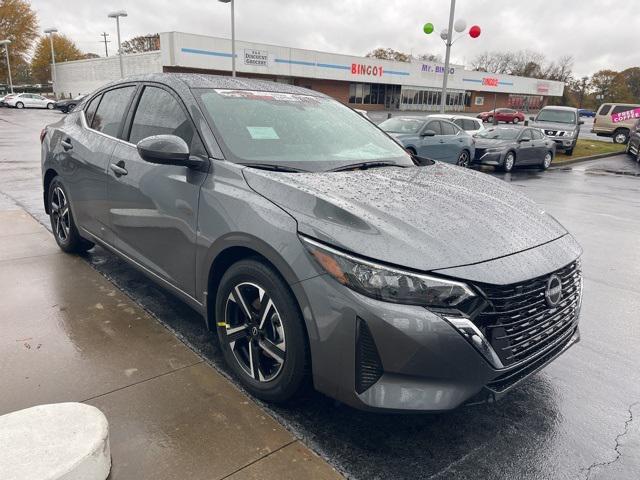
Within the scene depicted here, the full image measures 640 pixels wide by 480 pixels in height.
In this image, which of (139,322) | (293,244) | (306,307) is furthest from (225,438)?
(139,322)

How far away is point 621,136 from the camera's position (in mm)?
28703

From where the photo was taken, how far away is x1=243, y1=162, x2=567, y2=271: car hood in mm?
2236

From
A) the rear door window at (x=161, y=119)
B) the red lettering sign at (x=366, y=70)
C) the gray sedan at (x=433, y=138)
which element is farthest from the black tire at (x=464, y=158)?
the red lettering sign at (x=366, y=70)

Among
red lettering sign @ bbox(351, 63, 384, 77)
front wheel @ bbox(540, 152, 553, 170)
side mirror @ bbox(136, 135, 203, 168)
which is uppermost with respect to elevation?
red lettering sign @ bbox(351, 63, 384, 77)

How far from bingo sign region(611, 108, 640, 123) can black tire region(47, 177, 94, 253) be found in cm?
3128

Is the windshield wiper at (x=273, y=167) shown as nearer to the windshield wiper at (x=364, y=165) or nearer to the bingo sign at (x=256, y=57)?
the windshield wiper at (x=364, y=165)

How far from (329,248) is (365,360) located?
52 centimetres

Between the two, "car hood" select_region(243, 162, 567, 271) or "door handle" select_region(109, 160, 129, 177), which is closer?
"car hood" select_region(243, 162, 567, 271)

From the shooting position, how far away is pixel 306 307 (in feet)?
7.61

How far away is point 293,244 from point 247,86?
1.78m

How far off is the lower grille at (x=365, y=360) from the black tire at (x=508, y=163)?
1359 cm

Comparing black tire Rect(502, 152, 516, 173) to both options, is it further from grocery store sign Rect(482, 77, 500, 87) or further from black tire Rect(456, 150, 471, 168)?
grocery store sign Rect(482, 77, 500, 87)

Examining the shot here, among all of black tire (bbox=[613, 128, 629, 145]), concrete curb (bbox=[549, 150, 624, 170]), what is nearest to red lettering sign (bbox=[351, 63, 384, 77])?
black tire (bbox=[613, 128, 629, 145])

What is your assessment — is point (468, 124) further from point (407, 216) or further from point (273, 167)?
point (407, 216)
